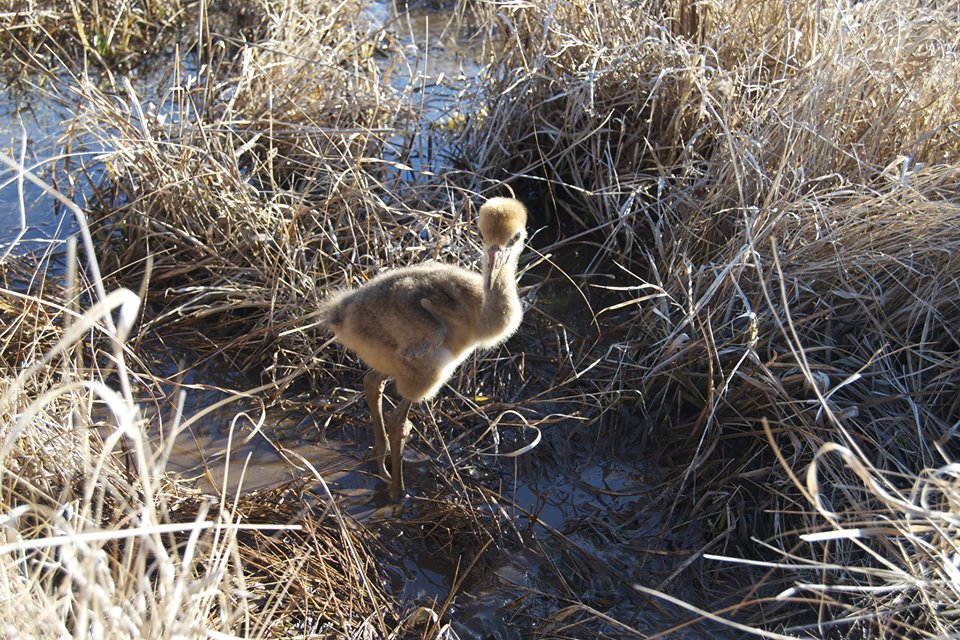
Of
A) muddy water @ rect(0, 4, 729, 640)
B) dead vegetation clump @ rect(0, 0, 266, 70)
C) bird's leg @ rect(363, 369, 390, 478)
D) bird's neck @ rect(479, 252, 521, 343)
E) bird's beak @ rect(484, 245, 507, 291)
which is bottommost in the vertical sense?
muddy water @ rect(0, 4, 729, 640)

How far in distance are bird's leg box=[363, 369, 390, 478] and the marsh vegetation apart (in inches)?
4.3

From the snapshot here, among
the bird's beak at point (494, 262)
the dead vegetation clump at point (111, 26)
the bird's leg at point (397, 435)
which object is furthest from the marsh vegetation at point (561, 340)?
the dead vegetation clump at point (111, 26)

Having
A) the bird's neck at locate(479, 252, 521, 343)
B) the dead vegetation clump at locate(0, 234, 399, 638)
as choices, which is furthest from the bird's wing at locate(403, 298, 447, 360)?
the dead vegetation clump at locate(0, 234, 399, 638)

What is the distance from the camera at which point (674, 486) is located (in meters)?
3.50

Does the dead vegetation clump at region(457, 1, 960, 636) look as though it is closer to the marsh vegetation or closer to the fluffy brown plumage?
the marsh vegetation

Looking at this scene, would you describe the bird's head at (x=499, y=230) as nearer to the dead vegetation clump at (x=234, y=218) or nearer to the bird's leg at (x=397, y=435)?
the bird's leg at (x=397, y=435)

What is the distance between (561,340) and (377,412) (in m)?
1.09

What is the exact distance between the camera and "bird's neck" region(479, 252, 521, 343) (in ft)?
10.4

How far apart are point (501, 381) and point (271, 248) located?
126 cm

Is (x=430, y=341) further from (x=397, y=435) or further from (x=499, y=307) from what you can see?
(x=397, y=435)

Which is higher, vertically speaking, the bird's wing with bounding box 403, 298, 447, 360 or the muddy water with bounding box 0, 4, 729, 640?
the bird's wing with bounding box 403, 298, 447, 360

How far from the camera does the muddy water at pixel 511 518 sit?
3.08m

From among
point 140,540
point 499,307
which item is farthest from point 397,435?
point 140,540

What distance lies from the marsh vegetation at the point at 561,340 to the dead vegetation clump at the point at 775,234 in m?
0.02
